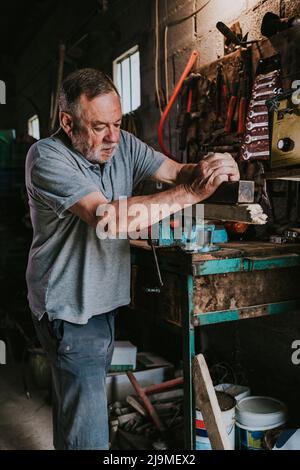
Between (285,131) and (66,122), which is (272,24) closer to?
(285,131)

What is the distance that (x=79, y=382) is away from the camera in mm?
1806

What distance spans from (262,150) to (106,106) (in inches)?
34.3

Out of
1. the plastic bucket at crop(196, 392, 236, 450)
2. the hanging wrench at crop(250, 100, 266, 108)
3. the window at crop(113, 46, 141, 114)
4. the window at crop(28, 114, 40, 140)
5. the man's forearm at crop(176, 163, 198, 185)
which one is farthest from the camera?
the window at crop(28, 114, 40, 140)

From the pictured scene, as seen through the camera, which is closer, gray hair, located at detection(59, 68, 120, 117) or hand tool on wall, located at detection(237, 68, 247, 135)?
gray hair, located at detection(59, 68, 120, 117)

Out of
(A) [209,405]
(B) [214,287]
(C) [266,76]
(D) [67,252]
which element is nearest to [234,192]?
(B) [214,287]

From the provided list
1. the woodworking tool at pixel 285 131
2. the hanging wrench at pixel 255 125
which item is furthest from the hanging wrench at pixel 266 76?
the woodworking tool at pixel 285 131

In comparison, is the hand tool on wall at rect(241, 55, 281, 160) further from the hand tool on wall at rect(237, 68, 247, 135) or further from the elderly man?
the elderly man

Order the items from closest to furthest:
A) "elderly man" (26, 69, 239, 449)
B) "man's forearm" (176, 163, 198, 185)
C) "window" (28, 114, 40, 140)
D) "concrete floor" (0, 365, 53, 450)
Answer: "elderly man" (26, 69, 239, 449)
"man's forearm" (176, 163, 198, 185)
"concrete floor" (0, 365, 53, 450)
"window" (28, 114, 40, 140)

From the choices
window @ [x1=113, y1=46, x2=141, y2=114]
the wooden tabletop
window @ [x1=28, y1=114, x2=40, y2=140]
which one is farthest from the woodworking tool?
window @ [x1=28, y1=114, x2=40, y2=140]

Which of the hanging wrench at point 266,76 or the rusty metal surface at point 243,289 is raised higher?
the hanging wrench at point 266,76

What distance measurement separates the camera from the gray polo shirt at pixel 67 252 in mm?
1778

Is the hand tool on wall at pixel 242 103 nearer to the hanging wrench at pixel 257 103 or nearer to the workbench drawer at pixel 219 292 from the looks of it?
the hanging wrench at pixel 257 103

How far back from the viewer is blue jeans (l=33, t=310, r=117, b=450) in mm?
1815

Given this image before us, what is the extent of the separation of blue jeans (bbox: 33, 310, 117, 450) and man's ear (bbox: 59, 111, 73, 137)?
0.76 metres
